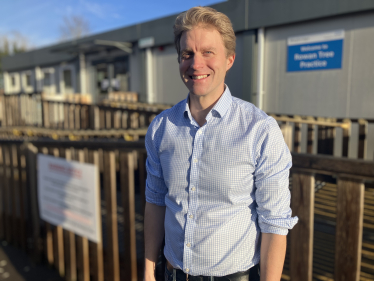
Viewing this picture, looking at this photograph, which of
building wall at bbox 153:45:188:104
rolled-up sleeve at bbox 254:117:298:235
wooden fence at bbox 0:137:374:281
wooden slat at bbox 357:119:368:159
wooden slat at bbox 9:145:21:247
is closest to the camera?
rolled-up sleeve at bbox 254:117:298:235

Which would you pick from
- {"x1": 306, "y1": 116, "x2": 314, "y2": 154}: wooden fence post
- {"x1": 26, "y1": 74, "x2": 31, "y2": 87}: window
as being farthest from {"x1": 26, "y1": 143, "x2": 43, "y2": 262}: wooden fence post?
{"x1": 26, "y1": 74, "x2": 31, "y2": 87}: window

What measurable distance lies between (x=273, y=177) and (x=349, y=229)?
28.9 inches

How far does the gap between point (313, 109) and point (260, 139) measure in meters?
8.67

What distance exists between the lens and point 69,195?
11.2 ft

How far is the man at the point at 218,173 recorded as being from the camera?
4.56 feet

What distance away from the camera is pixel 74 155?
11.0ft

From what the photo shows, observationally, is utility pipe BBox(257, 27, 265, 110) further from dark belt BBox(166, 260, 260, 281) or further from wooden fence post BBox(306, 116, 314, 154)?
dark belt BBox(166, 260, 260, 281)

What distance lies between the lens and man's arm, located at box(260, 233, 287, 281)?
140 cm

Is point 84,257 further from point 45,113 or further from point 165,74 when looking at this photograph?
point 165,74

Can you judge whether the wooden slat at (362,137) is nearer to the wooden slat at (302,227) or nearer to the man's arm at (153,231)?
the wooden slat at (302,227)

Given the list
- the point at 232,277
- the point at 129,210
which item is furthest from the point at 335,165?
the point at 129,210

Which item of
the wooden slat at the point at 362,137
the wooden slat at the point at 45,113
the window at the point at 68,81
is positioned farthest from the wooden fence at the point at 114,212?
the window at the point at 68,81

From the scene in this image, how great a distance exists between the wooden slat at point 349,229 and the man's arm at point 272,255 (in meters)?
0.55

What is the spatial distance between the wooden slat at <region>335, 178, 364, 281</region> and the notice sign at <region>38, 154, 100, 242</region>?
2198mm
